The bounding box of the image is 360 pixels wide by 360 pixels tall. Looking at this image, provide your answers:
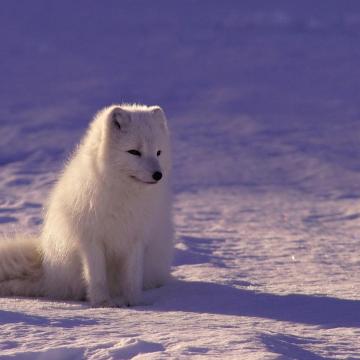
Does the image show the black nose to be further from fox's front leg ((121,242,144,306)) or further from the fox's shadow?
the fox's shadow

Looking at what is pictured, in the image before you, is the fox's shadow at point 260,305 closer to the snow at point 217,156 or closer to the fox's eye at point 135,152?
the snow at point 217,156

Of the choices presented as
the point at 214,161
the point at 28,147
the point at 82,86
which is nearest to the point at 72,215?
the point at 214,161

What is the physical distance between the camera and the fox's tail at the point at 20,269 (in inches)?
196

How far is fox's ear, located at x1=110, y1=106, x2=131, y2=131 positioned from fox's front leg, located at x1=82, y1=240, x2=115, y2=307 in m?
0.60

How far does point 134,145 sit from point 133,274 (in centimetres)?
69

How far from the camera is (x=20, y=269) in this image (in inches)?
198

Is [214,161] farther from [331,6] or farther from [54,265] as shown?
[331,6]

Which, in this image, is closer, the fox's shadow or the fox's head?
the fox's shadow

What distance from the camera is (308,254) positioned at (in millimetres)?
6480

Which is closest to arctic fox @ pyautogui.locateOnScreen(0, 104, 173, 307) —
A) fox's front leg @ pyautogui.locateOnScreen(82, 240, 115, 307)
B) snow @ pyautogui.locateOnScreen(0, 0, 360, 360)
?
fox's front leg @ pyautogui.locateOnScreen(82, 240, 115, 307)

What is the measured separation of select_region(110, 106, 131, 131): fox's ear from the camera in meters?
4.55

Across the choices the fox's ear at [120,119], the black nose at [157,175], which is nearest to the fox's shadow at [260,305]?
the black nose at [157,175]

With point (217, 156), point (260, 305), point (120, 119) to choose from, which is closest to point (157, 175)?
point (120, 119)

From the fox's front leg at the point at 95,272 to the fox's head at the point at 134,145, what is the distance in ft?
1.33
